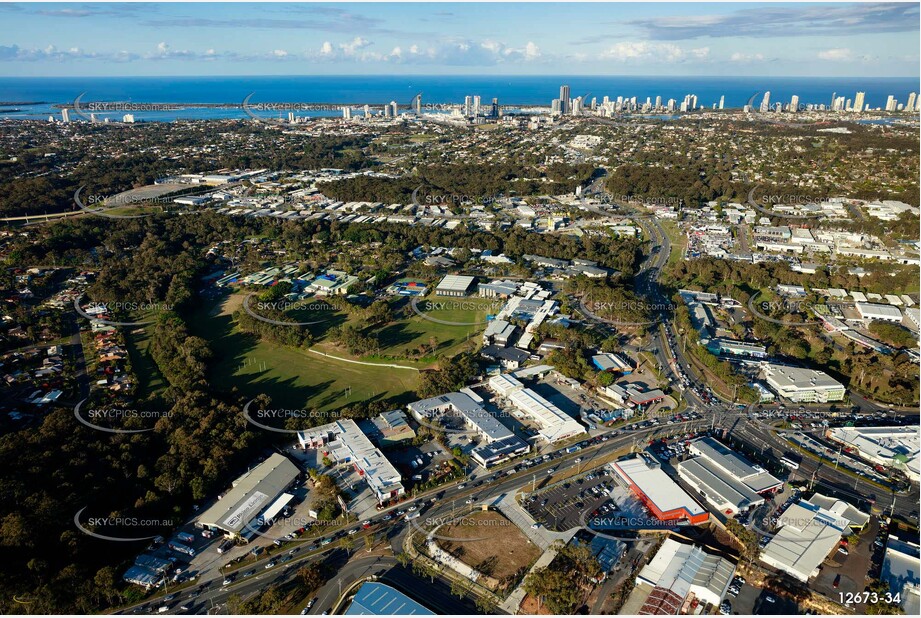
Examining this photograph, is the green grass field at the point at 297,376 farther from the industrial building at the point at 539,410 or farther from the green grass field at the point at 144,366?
the industrial building at the point at 539,410

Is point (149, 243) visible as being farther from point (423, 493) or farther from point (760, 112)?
point (760, 112)

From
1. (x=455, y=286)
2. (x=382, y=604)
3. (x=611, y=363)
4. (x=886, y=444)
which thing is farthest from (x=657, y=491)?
(x=455, y=286)

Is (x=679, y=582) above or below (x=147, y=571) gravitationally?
above

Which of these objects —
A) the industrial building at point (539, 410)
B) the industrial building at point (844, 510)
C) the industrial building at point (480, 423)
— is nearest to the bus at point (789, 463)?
the industrial building at point (844, 510)

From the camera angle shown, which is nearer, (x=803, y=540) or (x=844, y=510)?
(x=803, y=540)

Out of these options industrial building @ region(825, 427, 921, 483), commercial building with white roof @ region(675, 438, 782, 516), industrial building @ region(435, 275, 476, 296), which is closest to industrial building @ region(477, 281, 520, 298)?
industrial building @ region(435, 275, 476, 296)

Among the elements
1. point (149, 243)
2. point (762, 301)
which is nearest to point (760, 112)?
point (762, 301)

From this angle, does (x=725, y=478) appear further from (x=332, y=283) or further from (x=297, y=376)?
(x=332, y=283)
